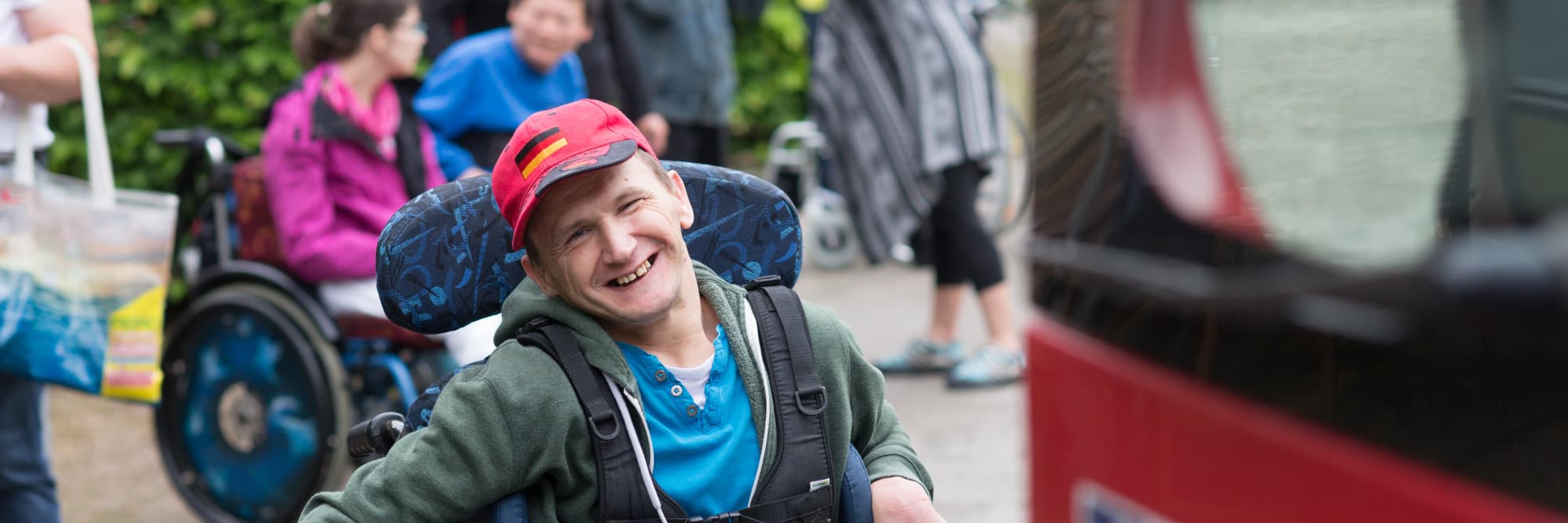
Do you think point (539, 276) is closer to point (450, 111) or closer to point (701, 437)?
point (701, 437)

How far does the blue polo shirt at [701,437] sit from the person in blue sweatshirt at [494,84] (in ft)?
8.04

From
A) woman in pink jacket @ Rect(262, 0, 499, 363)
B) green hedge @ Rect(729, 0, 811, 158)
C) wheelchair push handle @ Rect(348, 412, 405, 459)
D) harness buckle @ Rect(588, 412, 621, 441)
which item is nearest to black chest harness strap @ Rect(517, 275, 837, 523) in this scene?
harness buckle @ Rect(588, 412, 621, 441)

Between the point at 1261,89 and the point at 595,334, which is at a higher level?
the point at 1261,89

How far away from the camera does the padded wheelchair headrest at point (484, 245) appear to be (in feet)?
7.33

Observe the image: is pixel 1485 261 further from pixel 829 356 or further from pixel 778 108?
pixel 778 108

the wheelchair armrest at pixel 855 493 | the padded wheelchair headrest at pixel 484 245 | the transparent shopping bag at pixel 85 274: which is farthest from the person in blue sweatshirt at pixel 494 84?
the wheelchair armrest at pixel 855 493

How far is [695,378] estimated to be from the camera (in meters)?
2.13

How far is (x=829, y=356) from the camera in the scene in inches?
84.7

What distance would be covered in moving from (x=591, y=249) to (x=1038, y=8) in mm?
625

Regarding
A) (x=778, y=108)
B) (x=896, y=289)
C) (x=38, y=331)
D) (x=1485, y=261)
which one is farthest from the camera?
(x=778, y=108)

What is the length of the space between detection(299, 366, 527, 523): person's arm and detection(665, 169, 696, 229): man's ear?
0.36 m

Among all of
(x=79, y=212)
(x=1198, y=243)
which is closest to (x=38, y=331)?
(x=79, y=212)

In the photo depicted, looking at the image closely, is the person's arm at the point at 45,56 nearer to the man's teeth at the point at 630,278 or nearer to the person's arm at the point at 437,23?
the man's teeth at the point at 630,278

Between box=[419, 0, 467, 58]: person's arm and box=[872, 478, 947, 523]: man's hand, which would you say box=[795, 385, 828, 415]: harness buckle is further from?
box=[419, 0, 467, 58]: person's arm
